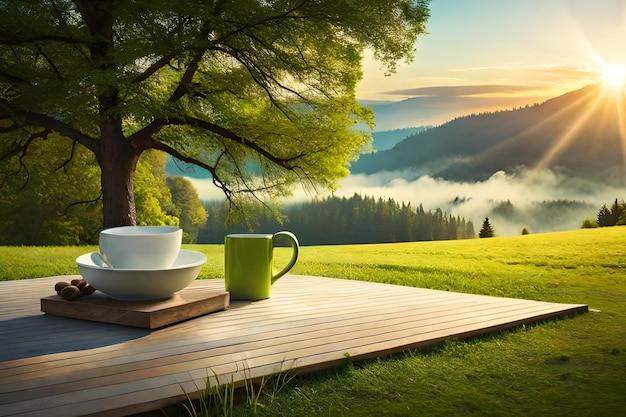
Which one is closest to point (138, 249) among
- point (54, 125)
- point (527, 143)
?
point (54, 125)

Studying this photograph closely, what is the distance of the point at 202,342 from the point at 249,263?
1.11m

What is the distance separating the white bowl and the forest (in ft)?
66.6

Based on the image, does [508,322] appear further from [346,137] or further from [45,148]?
[45,148]

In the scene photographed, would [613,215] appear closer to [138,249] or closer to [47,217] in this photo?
[47,217]

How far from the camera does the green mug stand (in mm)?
3764

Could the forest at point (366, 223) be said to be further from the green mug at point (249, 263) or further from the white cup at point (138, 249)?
the white cup at point (138, 249)

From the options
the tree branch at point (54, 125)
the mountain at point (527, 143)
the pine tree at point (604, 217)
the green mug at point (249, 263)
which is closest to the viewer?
the green mug at point (249, 263)

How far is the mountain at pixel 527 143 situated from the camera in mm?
24125

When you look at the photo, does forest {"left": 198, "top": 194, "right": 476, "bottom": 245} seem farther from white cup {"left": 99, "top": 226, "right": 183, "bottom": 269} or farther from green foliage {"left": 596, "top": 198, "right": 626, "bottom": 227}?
white cup {"left": 99, "top": 226, "right": 183, "bottom": 269}

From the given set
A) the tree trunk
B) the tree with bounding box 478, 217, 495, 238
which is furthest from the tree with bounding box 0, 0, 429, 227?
the tree with bounding box 478, 217, 495, 238

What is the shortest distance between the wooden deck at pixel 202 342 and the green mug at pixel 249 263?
0.43 ft

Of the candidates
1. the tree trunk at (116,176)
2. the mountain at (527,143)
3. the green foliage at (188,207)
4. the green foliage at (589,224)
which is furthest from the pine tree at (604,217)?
the tree trunk at (116,176)

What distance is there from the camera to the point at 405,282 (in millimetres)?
8086

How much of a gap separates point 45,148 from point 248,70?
4.60 meters
